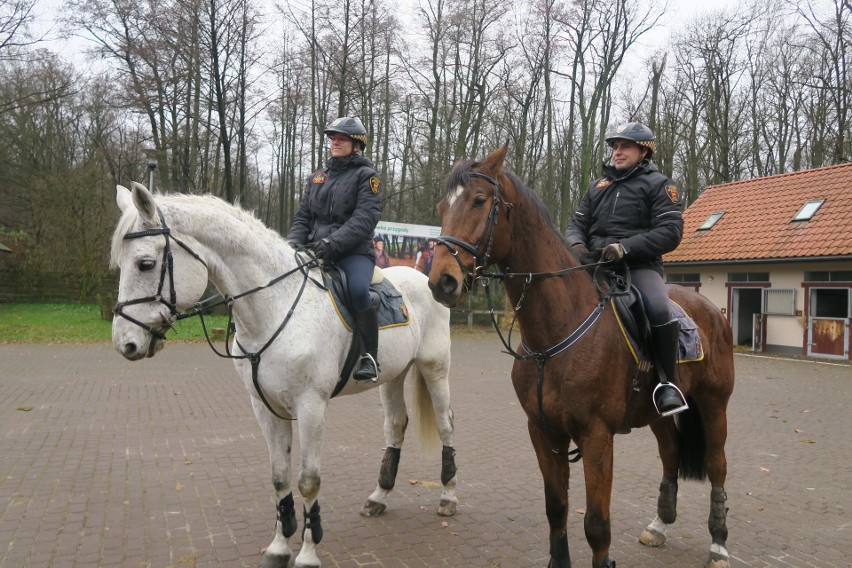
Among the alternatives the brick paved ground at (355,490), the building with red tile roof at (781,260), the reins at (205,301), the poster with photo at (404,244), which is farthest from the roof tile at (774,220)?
the reins at (205,301)

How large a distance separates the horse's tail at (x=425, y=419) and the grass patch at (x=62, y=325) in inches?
458

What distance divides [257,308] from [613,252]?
2.18 m

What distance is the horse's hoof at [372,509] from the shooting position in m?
4.82

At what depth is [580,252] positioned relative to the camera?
372cm

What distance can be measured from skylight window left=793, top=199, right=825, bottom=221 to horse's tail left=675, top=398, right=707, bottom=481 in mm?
18097

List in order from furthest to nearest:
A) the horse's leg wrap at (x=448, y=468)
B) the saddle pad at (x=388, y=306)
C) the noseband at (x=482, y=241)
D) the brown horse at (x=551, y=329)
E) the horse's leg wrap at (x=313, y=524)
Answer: the horse's leg wrap at (x=448, y=468) → the saddle pad at (x=388, y=306) → the horse's leg wrap at (x=313, y=524) → the brown horse at (x=551, y=329) → the noseband at (x=482, y=241)

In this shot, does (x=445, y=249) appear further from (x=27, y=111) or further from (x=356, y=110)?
(x=27, y=111)

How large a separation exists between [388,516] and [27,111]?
114 ft

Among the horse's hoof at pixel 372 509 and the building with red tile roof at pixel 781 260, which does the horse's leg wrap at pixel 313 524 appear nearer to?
the horse's hoof at pixel 372 509

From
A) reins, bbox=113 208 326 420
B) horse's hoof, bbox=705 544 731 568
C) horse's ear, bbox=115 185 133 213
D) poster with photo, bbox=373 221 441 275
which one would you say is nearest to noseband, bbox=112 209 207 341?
reins, bbox=113 208 326 420

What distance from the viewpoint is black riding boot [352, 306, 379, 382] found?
410 centimetres

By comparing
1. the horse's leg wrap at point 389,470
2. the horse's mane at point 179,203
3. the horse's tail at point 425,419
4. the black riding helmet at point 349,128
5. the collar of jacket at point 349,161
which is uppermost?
the black riding helmet at point 349,128

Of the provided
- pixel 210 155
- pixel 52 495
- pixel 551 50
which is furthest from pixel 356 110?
pixel 52 495

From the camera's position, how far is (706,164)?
2920cm
